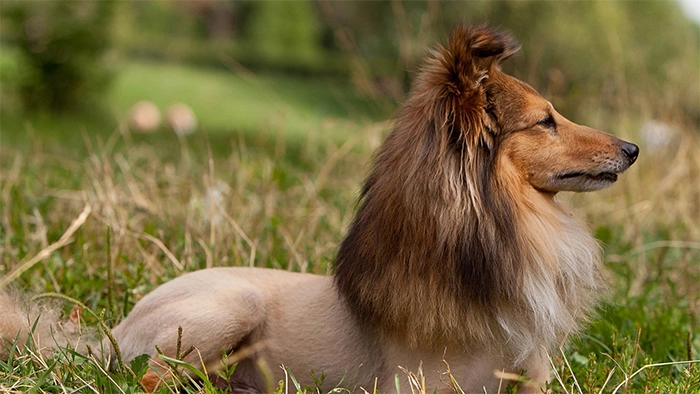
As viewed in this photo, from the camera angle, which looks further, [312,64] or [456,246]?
[312,64]

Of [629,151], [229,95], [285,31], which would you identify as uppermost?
[629,151]

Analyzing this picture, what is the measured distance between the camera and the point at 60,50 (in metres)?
13.5

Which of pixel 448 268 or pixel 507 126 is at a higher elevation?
pixel 507 126

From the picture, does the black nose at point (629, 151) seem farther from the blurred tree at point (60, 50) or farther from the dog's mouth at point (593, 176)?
the blurred tree at point (60, 50)

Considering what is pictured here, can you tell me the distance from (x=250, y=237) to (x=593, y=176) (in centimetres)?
269

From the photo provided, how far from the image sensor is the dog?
3330 millimetres

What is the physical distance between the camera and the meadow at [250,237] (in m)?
3.64

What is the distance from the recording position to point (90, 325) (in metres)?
4.19

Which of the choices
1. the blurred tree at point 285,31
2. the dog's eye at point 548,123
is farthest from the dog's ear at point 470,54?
the blurred tree at point 285,31

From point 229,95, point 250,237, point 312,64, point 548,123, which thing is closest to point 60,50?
point 250,237

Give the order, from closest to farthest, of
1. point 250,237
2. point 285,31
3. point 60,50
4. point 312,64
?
point 250,237 → point 60,50 → point 312,64 → point 285,31

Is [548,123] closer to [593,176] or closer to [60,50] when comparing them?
[593,176]

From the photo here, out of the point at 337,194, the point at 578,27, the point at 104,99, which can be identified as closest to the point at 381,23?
the point at 578,27

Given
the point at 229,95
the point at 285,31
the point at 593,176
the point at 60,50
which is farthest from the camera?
the point at 285,31
